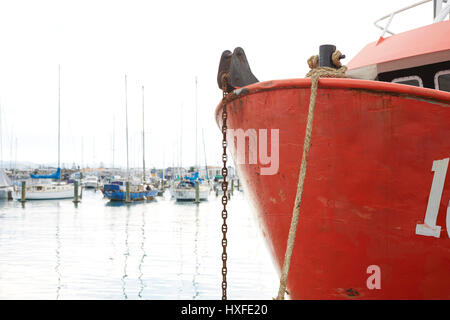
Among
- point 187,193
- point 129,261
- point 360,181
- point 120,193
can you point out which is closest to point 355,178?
point 360,181

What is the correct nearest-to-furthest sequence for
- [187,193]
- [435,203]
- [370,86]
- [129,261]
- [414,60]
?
1. [370,86]
2. [435,203]
3. [414,60]
4. [129,261]
5. [187,193]

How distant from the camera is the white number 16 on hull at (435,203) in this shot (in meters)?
3.25

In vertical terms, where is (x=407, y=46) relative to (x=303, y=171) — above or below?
above

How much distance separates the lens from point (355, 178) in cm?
338

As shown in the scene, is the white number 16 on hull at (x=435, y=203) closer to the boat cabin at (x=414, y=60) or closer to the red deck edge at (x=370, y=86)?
the red deck edge at (x=370, y=86)

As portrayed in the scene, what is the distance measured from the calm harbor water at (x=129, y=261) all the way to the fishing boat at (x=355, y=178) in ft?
3.54

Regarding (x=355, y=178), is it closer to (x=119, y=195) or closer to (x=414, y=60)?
(x=414, y=60)

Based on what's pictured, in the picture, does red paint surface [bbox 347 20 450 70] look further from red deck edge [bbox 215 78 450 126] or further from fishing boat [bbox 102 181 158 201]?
fishing boat [bbox 102 181 158 201]

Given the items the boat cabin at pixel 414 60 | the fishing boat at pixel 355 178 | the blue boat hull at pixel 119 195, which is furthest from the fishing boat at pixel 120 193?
the fishing boat at pixel 355 178

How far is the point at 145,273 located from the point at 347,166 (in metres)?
9.62

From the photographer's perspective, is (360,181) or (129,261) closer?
(360,181)

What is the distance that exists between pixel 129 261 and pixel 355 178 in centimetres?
1138

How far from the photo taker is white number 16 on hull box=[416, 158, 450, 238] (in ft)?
10.7

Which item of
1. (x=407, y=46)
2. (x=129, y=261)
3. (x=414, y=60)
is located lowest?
(x=129, y=261)
